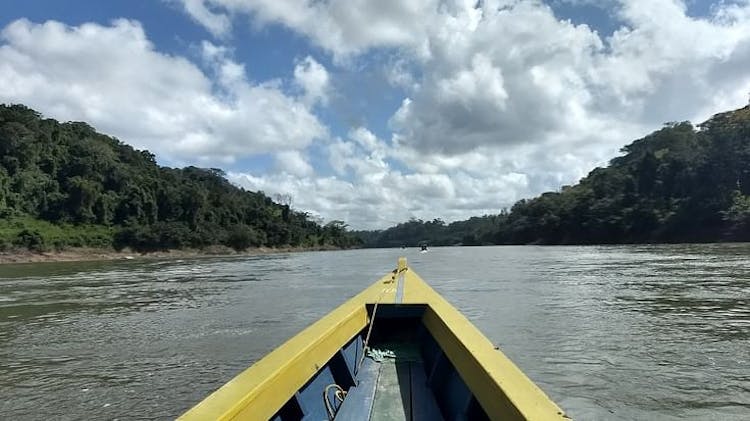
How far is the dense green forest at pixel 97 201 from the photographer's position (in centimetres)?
7388

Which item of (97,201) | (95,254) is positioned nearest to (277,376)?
(95,254)

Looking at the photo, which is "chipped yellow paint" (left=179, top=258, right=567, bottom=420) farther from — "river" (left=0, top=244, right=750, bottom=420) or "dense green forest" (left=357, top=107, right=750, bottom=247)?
"dense green forest" (left=357, top=107, right=750, bottom=247)

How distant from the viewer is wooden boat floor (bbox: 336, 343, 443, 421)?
367cm

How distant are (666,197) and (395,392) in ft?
284

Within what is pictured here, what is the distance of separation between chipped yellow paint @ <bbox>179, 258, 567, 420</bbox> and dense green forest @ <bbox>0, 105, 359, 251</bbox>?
70438 millimetres

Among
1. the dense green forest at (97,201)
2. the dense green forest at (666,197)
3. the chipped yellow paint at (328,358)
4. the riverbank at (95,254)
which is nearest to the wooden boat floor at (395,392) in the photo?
the chipped yellow paint at (328,358)

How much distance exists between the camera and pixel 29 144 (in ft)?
260

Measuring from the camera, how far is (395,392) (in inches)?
162

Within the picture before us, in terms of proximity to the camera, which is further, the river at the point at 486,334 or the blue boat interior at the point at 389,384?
the river at the point at 486,334

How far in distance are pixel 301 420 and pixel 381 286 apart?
3.42 meters

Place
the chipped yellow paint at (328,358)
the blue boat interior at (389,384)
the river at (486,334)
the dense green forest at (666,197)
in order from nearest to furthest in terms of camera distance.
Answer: the chipped yellow paint at (328,358) < the blue boat interior at (389,384) < the river at (486,334) < the dense green forest at (666,197)

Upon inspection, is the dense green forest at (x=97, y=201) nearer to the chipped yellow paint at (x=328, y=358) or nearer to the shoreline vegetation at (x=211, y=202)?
the shoreline vegetation at (x=211, y=202)

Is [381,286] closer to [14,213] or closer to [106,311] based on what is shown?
[106,311]

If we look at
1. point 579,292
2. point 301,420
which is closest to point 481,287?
point 579,292
